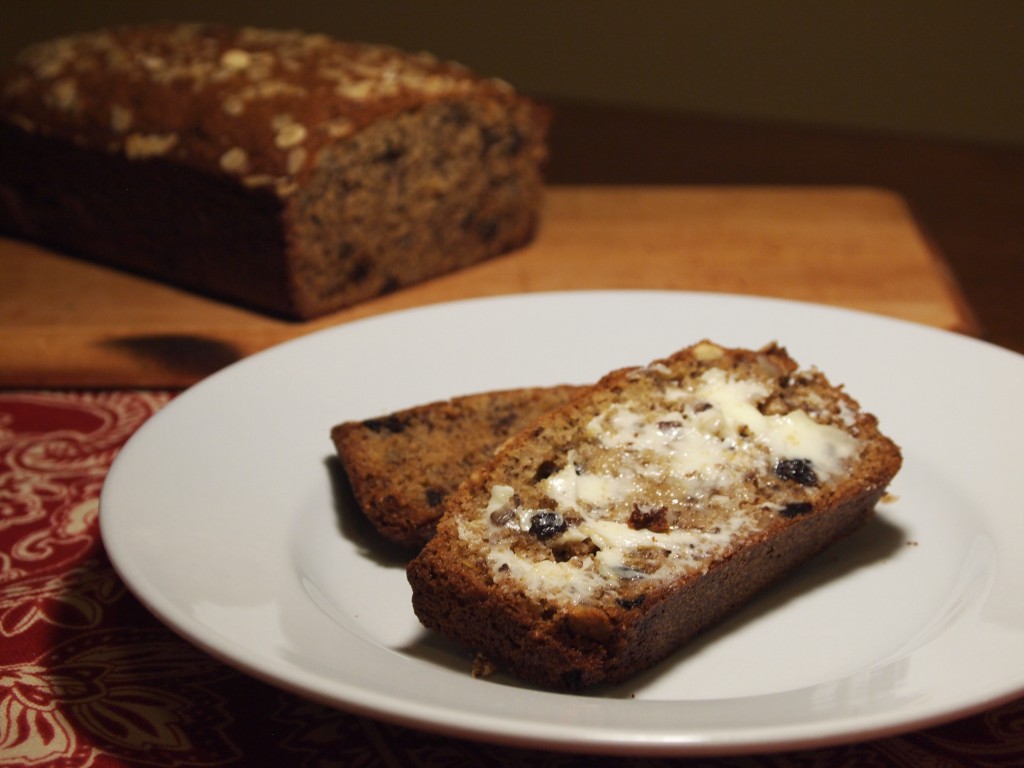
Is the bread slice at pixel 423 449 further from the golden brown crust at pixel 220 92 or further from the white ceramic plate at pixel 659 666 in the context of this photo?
the golden brown crust at pixel 220 92

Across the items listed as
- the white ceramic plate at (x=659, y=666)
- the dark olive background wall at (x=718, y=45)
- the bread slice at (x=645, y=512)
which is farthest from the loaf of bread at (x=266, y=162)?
the dark olive background wall at (x=718, y=45)

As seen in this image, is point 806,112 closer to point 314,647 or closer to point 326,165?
Answer: point 326,165

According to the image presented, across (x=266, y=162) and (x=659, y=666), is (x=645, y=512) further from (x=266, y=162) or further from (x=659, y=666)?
(x=266, y=162)

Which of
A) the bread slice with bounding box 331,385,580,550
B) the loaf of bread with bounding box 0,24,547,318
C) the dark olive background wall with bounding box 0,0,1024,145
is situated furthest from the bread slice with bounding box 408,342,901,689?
the dark olive background wall with bounding box 0,0,1024,145

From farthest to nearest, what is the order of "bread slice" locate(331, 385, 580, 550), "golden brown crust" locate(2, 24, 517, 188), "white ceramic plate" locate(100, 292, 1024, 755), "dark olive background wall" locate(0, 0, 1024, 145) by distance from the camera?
1. "dark olive background wall" locate(0, 0, 1024, 145)
2. "golden brown crust" locate(2, 24, 517, 188)
3. "bread slice" locate(331, 385, 580, 550)
4. "white ceramic plate" locate(100, 292, 1024, 755)

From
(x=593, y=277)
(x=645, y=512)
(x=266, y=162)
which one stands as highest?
(x=645, y=512)

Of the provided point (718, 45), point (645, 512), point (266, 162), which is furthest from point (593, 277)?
point (718, 45)

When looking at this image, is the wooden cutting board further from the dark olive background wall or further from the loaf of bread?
the dark olive background wall

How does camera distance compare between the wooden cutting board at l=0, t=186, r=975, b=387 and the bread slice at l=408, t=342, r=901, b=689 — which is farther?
the wooden cutting board at l=0, t=186, r=975, b=387
